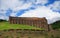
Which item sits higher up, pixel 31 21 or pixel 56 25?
pixel 31 21

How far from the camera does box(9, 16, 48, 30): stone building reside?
20.6 ft

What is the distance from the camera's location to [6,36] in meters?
6.16

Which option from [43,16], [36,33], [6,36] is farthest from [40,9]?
[6,36]

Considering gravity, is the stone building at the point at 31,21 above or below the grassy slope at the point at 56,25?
above

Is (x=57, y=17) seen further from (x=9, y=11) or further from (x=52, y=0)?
(x=9, y=11)

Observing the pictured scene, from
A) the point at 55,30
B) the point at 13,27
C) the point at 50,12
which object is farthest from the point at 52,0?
the point at 13,27

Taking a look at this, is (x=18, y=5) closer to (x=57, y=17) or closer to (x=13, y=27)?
(x=13, y=27)

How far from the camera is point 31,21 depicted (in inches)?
249

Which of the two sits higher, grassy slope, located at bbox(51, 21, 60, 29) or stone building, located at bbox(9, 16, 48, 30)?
stone building, located at bbox(9, 16, 48, 30)

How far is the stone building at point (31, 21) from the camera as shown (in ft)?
20.6

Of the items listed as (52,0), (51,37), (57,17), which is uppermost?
(52,0)

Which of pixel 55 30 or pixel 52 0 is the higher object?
pixel 52 0

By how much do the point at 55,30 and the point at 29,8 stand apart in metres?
0.80

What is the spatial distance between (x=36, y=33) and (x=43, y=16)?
431 mm
